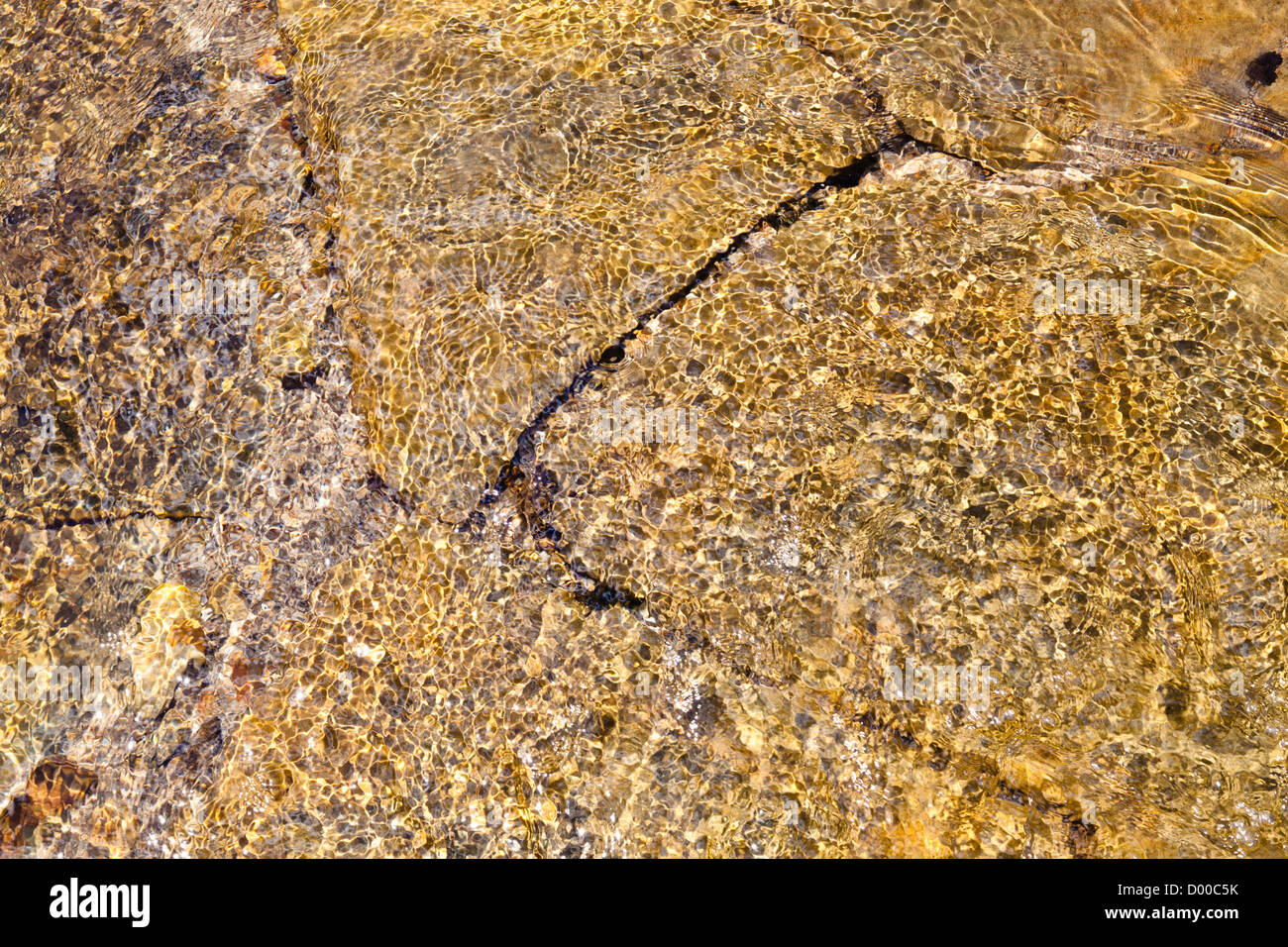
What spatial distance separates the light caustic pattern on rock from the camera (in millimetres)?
2869

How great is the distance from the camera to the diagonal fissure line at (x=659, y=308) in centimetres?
327

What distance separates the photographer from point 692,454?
127 inches

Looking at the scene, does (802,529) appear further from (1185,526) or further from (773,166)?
(773,166)

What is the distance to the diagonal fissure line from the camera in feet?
10.7

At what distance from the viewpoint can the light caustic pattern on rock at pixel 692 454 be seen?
287cm

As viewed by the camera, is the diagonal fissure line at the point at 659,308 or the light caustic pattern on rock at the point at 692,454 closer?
the light caustic pattern on rock at the point at 692,454

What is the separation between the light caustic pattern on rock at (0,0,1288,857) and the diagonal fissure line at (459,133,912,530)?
0.05 feet

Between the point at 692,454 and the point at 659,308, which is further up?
the point at 659,308

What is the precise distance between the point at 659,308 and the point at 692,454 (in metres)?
0.63

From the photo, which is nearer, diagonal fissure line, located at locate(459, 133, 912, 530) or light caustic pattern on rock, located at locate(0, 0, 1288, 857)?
light caustic pattern on rock, located at locate(0, 0, 1288, 857)

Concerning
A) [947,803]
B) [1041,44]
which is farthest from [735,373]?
[1041,44]

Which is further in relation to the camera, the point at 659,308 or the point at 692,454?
the point at 659,308

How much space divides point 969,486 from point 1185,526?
2.49 ft

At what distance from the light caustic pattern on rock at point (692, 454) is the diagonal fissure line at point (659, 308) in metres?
0.02
